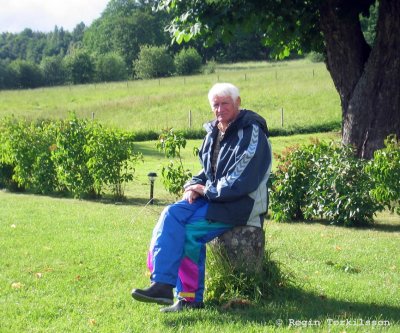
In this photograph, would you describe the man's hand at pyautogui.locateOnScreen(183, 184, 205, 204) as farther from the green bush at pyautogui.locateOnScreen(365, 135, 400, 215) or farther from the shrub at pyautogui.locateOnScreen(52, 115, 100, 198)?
the shrub at pyautogui.locateOnScreen(52, 115, 100, 198)

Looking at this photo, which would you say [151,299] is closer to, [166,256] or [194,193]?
[166,256]

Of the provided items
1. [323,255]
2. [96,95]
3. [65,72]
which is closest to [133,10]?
[65,72]

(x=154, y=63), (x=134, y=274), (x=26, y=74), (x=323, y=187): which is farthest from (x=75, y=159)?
(x=26, y=74)

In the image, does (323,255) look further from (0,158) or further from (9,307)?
(0,158)

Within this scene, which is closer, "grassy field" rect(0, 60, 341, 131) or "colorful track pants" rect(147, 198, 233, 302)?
"colorful track pants" rect(147, 198, 233, 302)

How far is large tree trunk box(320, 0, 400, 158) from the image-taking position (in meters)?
12.0

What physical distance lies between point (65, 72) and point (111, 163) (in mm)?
79309

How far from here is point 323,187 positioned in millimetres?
11000

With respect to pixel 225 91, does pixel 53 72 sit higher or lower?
higher

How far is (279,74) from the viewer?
55719 mm

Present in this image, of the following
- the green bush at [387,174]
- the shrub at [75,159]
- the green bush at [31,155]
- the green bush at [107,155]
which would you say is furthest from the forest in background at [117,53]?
the green bush at [387,174]

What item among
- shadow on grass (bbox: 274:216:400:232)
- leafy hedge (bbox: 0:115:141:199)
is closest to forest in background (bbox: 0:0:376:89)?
leafy hedge (bbox: 0:115:141:199)

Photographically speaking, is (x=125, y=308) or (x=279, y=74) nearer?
(x=125, y=308)

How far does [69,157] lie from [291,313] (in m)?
9.71
